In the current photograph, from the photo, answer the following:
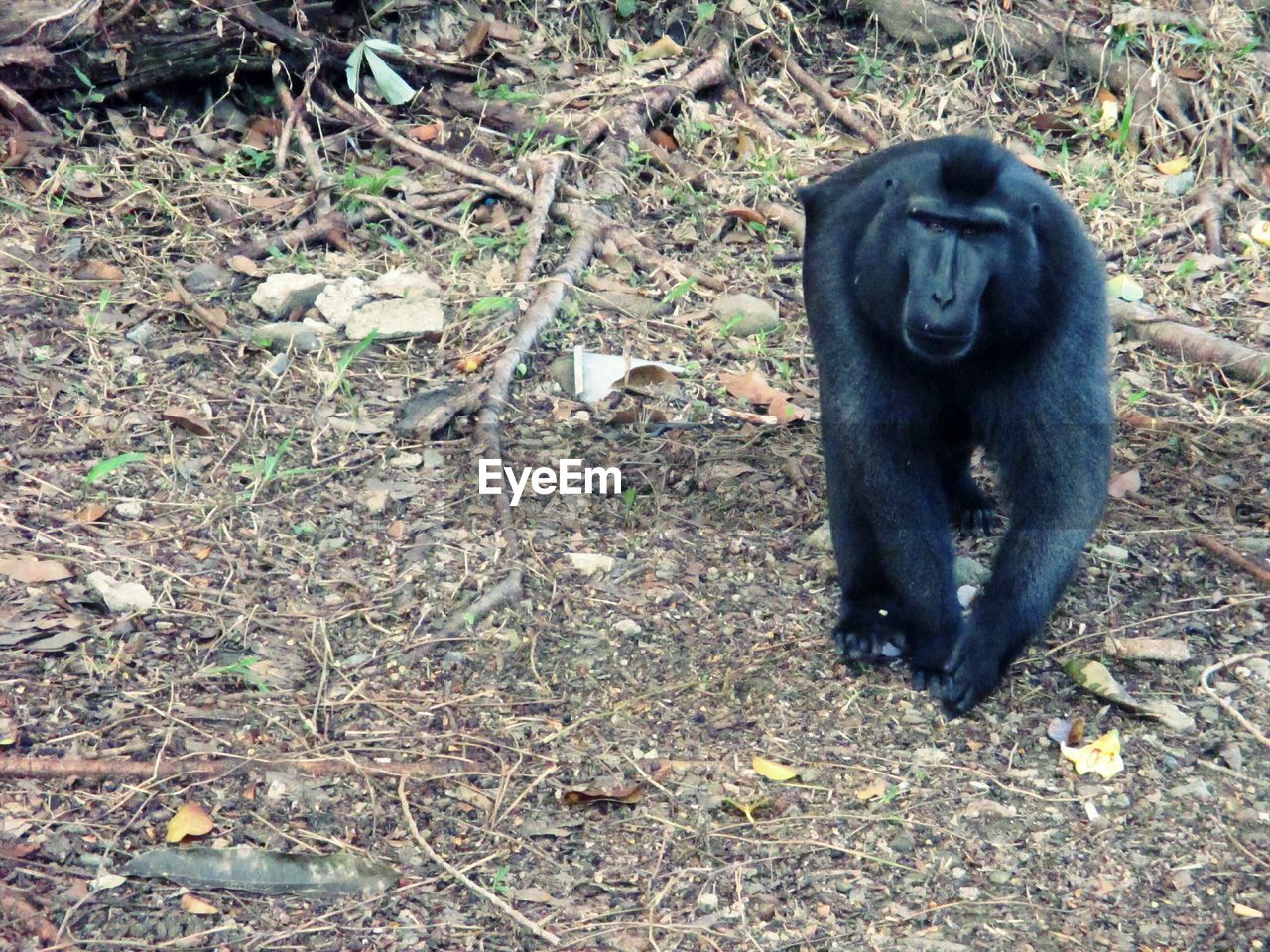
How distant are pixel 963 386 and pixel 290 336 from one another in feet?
7.65

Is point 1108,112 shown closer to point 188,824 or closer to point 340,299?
point 340,299

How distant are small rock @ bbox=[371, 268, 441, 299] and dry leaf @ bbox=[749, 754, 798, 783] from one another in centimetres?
240

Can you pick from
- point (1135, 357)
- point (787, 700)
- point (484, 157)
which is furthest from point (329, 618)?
point (1135, 357)

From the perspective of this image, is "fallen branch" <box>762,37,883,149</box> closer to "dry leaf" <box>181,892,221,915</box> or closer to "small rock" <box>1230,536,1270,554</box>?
"small rock" <box>1230,536,1270,554</box>

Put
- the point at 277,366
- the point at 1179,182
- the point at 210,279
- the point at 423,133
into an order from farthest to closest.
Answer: the point at 1179,182
the point at 423,133
the point at 210,279
the point at 277,366

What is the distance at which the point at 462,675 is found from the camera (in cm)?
364

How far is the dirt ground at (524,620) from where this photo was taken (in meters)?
3.02

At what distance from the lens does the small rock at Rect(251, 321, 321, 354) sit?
15.9 ft

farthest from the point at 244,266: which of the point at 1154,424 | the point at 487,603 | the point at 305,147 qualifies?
the point at 1154,424

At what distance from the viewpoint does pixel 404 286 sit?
515cm

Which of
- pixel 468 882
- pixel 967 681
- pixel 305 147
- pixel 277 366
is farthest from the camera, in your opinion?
pixel 305 147

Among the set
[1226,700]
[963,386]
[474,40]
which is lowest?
[1226,700]

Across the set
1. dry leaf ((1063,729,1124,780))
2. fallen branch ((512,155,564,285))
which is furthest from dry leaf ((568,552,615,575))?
fallen branch ((512,155,564,285))

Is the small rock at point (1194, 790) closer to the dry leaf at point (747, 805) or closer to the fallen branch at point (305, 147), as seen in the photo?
the dry leaf at point (747, 805)
